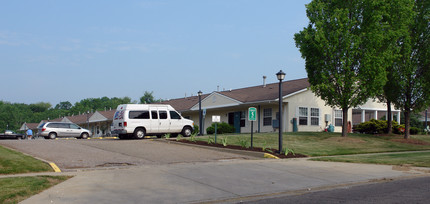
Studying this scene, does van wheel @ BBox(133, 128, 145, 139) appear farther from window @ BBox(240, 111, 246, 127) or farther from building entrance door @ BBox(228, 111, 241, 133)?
window @ BBox(240, 111, 246, 127)

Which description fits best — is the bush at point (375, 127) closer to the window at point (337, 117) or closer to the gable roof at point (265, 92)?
the window at point (337, 117)

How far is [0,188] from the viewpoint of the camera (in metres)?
8.66

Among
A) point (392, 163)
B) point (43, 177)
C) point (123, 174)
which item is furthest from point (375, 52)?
point (43, 177)

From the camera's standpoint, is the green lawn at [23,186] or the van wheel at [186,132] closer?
the green lawn at [23,186]

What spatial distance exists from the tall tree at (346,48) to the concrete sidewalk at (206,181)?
10.0 metres

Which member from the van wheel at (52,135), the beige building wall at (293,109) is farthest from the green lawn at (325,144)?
the van wheel at (52,135)

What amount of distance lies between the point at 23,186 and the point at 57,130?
2342 cm

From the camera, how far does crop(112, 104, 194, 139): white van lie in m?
24.3

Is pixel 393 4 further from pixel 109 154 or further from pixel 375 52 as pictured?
pixel 109 154

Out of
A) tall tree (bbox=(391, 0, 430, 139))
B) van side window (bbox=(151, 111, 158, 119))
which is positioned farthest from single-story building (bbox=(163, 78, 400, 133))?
van side window (bbox=(151, 111, 158, 119))

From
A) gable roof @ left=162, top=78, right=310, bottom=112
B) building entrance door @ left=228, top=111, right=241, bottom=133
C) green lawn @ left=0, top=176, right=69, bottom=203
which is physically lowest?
green lawn @ left=0, top=176, right=69, bottom=203

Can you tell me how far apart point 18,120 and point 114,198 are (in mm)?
112528

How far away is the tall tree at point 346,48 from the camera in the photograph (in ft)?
75.9

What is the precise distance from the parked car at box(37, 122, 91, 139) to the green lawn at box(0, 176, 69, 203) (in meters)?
21.7
